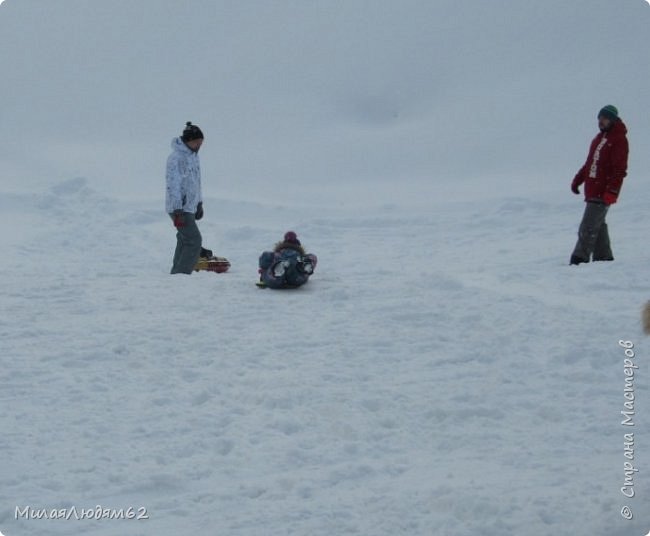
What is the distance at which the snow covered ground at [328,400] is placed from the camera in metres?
3.87

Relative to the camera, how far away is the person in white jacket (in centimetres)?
813

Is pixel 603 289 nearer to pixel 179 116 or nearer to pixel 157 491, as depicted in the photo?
pixel 157 491

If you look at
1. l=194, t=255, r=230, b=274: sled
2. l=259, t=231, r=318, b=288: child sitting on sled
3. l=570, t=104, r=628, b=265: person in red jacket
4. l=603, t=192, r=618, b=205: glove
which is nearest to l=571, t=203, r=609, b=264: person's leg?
l=570, t=104, r=628, b=265: person in red jacket

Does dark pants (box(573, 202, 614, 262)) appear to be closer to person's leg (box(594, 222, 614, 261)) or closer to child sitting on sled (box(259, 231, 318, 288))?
person's leg (box(594, 222, 614, 261))

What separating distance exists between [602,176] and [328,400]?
170 inches

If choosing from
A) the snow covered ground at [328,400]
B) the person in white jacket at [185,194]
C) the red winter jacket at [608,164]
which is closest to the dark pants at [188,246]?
the person in white jacket at [185,194]

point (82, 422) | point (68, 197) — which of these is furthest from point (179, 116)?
point (82, 422)

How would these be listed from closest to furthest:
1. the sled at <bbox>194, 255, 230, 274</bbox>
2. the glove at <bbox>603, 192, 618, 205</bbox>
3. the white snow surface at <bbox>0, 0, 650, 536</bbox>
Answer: the white snow surface at <bbox>0, 0, 650, 536</bbox>
the glove at <bbox>603, 192, 618, 205</bbox>
the sled at <bbox>194, 255, 230, 274</bbox>

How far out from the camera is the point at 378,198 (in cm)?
1397

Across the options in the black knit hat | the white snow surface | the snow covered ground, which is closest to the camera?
the snow covered ground

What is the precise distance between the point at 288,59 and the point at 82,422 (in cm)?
1576

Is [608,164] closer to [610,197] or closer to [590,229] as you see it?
[610,197]

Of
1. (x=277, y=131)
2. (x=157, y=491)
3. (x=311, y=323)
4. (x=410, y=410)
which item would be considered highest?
(x=277, y=131)

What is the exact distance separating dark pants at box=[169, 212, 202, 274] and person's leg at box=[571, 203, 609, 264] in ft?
11.7
